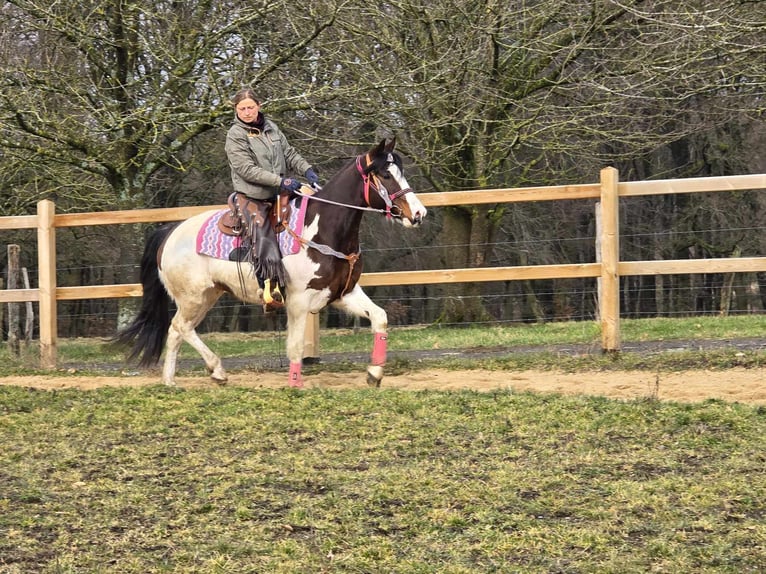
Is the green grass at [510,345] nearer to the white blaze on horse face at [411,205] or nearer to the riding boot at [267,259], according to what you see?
the riding boot at [267,259]

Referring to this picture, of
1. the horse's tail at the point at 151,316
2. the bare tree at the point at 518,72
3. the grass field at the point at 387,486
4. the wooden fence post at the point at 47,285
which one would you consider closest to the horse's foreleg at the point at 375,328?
the grass field at the point at 387,486

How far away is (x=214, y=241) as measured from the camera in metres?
8.73

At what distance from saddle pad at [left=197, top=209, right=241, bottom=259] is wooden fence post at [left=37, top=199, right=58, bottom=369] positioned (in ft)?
9.01

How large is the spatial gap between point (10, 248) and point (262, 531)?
10493mm

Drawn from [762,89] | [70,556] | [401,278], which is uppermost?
[762,89]

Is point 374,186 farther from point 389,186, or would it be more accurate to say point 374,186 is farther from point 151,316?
point 151,316

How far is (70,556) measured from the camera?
3.93m

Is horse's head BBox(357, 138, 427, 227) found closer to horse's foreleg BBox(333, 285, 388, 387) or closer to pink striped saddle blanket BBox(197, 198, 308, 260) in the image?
pink striped saddle blanket BBox(197, 198, 308, 260)

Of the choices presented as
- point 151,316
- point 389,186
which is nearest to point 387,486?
point 389,186

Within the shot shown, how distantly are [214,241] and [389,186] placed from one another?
1.68m

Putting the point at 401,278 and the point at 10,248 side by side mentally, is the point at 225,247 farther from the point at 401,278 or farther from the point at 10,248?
the point at 10,248

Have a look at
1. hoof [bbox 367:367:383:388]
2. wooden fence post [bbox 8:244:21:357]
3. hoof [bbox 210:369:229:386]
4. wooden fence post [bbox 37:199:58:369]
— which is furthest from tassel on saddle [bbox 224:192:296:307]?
wooden fence post [bbox 8:244:21:357]

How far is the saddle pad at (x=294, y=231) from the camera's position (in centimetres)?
829

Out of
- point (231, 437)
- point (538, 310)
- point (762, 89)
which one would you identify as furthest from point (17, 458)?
point (538, 310)
